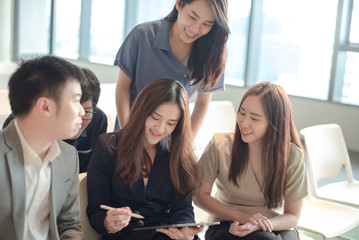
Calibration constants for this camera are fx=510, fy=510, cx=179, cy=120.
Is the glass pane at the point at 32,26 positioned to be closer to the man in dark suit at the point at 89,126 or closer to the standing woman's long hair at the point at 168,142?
the man in dark suit at the point at 89,126

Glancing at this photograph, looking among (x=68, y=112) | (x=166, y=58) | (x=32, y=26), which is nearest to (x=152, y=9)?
(x=32, y=26)

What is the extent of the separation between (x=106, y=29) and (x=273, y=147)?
686 centimetres

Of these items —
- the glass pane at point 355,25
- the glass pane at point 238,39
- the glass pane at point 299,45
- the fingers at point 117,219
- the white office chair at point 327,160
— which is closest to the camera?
the fingers at point 117,219

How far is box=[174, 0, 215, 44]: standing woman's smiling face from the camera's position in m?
2.15

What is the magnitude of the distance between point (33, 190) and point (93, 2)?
298 inches

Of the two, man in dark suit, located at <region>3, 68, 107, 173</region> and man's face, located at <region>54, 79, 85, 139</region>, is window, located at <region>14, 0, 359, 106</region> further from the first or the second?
man's face, located at <region>54, 79, 85, 139</region>

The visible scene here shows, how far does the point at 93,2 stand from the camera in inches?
341

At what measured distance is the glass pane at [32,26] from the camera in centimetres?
775

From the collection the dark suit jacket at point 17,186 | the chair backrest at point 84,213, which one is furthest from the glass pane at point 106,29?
the dark suit jacket at point 17,186

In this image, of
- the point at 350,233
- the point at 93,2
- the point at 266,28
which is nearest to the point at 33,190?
the point at 350,233

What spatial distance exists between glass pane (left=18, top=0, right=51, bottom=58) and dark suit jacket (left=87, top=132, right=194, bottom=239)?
6.13 meters

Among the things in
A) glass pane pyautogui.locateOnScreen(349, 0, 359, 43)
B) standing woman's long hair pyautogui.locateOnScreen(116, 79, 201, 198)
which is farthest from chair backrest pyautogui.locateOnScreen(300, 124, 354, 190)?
glass pane pyautogui.locateOnScreen(349, 0, 359, 43)

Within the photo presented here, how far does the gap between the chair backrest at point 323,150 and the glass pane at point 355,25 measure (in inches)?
115

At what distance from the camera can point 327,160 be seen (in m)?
3.17
